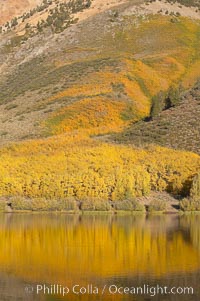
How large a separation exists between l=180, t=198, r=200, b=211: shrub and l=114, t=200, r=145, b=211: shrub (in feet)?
13.0

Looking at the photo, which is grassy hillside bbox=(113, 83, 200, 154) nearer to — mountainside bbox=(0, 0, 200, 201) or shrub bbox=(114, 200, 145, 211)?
mountainside bbox=(0, 0, 200, 201)

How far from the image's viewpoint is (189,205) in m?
67.8

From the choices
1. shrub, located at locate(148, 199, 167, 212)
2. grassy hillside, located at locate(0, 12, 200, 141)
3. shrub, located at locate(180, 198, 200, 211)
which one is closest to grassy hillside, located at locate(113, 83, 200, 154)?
grassy hillside, located at locate(0, 12, 200, 141)

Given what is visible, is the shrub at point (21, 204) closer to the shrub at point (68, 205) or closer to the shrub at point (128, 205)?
the shrub at point (68, 205)

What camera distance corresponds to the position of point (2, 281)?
111 feet

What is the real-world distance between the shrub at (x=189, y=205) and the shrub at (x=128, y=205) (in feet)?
13.0

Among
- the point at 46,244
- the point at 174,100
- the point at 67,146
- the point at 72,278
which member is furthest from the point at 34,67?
the point at 72,278

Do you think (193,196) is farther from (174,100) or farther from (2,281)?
(2,281)

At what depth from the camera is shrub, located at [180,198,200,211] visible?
222 feet

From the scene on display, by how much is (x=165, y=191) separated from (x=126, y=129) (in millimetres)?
20773

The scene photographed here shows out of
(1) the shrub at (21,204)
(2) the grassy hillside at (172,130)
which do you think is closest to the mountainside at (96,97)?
(2) the grassy hillside at (172,130)

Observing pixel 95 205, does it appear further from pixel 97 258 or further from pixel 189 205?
pixel 97 258

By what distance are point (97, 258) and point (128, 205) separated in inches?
1115

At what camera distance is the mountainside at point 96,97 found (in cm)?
7150
